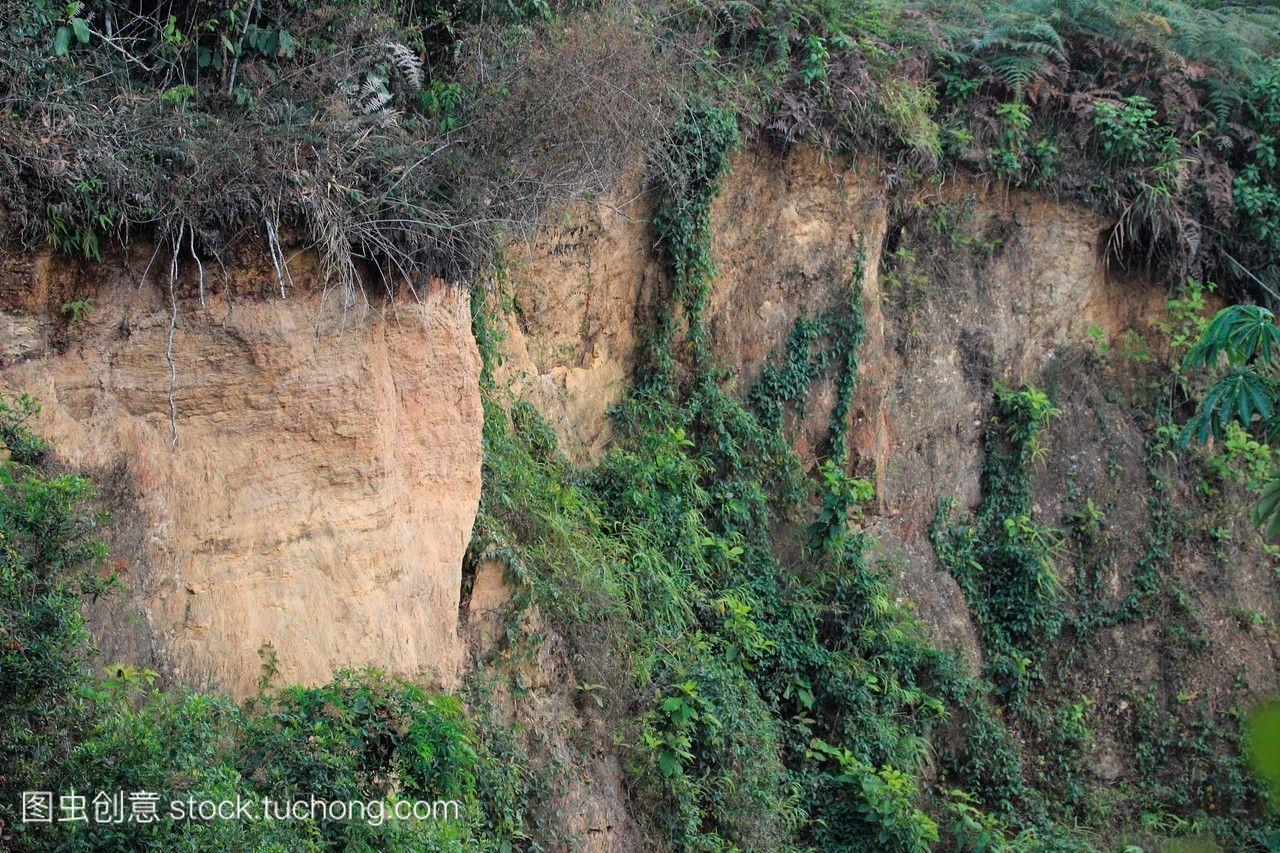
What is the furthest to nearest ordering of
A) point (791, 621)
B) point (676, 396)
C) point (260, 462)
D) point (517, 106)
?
point (676, 396)
point (791, 621)
point (517, 106)
point (260, 462)

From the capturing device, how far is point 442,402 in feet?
25.9

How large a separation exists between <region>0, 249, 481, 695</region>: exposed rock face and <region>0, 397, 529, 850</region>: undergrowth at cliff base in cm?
25

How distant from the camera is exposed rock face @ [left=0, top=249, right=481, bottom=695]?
620cm

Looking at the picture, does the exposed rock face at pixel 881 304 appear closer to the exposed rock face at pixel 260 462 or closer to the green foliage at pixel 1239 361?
the exposed rock face at pixel 260 462

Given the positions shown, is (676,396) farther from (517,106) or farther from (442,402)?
(517,106)

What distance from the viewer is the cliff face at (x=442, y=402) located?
6.32m

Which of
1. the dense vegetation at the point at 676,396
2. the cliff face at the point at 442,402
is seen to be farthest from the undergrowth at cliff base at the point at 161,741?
the cliff face at the point at 442,402

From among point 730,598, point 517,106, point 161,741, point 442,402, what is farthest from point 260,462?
point 730,598

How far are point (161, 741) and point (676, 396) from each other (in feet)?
22.6

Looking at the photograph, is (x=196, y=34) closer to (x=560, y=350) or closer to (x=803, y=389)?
(x=560, y=350)

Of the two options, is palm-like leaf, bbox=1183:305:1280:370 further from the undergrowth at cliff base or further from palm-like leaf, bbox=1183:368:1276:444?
the undergrowth at cliff base

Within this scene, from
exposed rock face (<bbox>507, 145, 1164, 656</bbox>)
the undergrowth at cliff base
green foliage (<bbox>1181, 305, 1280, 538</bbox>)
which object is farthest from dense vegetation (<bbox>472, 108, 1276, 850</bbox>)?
green foliage (<bbox>1181, 305, 1280, 538</bbox>)

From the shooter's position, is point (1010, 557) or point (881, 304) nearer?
point (881, 304)

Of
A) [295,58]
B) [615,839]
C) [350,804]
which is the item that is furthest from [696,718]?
[295,58]
